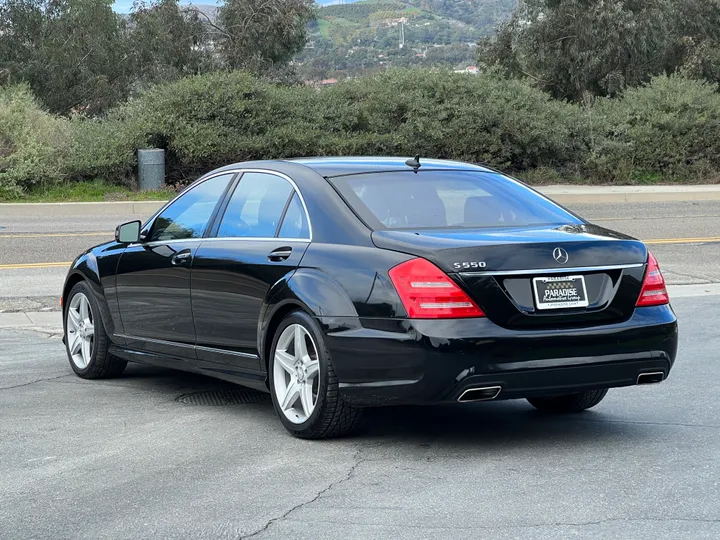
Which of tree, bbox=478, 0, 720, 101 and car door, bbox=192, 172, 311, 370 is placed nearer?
car door, bbox=192, 172, 311, 370

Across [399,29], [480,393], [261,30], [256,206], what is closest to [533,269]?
[480,393]

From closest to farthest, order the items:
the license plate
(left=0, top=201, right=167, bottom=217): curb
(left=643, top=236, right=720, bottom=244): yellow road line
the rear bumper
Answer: the rear bumper → the license plate → (left=643, top=236, right=720, bottom=244): yellow road line → (left=0, top=201, right=167, bottom=217): curb

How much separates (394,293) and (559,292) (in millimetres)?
805

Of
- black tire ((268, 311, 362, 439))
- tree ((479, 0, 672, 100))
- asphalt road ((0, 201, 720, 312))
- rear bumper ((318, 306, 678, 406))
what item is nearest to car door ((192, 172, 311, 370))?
black tire ((268, 311, 362, 439))

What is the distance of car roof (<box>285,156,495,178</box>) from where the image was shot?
6.79 meters

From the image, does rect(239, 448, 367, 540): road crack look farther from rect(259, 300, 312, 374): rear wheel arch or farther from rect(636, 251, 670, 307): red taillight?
rect(636, 251, 670, 307): red taillight

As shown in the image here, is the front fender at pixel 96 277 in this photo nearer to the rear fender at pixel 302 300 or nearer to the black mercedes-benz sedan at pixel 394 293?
the black mercedes-benz sedan at pixel 394 293

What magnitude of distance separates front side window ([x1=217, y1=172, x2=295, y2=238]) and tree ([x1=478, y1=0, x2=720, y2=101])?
32849 millimetres

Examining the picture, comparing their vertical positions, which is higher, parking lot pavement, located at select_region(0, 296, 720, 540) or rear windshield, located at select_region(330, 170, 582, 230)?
rear windshield, located at select_region(330, 170, 582, 230)

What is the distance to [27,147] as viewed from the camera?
25.3 metres

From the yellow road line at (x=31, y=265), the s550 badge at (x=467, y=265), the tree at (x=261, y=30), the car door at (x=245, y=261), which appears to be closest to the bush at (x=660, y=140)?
the yellow road line at (x=31, y=265)

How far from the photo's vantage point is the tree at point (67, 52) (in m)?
47.9

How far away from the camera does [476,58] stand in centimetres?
4772

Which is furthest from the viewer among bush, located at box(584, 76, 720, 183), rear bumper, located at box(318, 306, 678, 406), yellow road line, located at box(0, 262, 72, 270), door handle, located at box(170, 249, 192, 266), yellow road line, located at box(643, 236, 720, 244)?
bush, located at box(584, 76, 720, 183)
